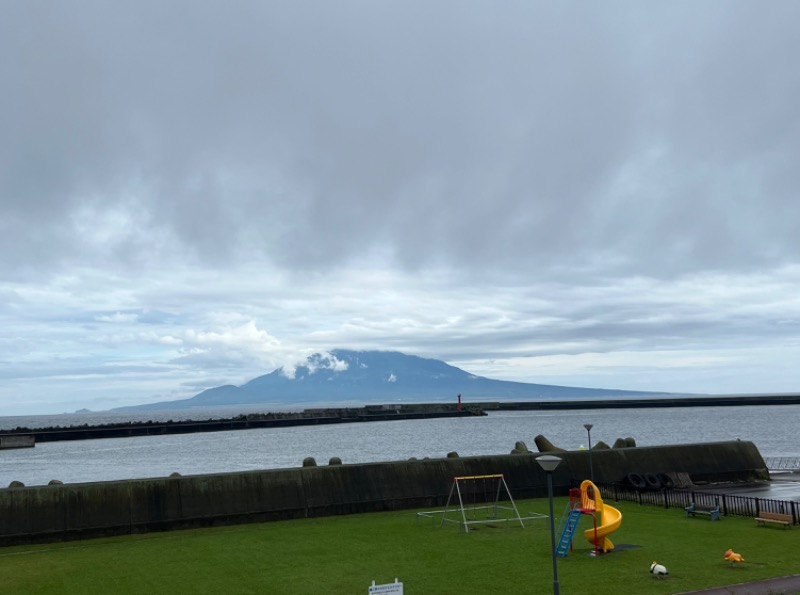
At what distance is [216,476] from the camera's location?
95.1 ft

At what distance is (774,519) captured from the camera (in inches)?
970

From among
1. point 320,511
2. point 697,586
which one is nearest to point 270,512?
point 320,511

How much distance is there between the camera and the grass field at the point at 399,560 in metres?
18.2

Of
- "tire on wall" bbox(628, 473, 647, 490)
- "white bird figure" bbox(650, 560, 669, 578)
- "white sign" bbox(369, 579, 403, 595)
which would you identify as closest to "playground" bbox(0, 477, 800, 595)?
"white bird figure" bbox(650, 560, 669, 578)

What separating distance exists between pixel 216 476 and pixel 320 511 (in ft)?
14.2

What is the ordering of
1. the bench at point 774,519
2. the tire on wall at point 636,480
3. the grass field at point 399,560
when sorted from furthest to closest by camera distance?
1. the tire on wall at point 636,480
2. the bench at point 774,519
3. the grass field at point 399,560

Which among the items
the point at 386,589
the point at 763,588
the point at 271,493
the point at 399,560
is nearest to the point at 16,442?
the point at 271,493

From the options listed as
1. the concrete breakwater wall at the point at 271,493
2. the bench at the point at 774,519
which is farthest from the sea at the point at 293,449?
the bench at the point at 774,519

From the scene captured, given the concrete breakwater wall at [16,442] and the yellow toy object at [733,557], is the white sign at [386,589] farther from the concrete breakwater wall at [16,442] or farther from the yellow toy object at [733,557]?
the concrete breakwater wall at [16,442]

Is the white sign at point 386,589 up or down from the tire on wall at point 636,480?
up

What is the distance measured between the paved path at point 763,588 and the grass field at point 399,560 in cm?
49

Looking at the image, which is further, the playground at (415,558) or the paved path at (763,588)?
the playground at (415,558)

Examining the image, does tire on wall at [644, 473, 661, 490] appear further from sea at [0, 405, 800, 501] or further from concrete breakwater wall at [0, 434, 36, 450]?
concrete breakwater wall at [0, 434, 36, 450]

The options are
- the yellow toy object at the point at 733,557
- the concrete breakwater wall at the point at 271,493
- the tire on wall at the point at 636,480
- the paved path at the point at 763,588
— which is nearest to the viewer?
the paved path at the point at 763,588
